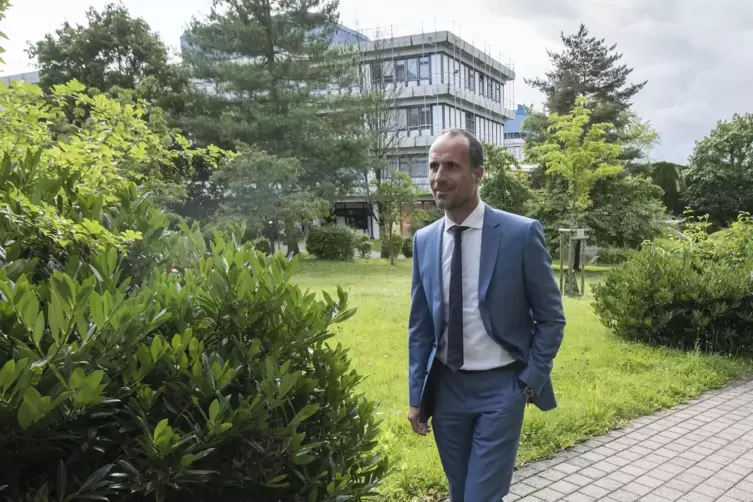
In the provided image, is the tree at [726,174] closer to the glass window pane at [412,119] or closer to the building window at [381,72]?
the glass window pane at [412,119]

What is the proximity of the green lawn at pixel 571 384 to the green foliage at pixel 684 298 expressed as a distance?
43 cm

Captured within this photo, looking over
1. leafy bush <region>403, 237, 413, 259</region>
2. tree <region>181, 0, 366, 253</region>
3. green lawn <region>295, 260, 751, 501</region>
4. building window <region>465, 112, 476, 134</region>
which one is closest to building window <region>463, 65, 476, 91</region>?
building window <region>465, 112, 476, 134</region>

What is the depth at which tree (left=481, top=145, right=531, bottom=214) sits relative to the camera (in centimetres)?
2597

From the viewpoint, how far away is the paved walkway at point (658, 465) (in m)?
4.02

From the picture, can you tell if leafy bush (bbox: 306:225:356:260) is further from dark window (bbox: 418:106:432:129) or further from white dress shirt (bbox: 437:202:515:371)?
white dress shirt (bbox: 437:202:515:371)

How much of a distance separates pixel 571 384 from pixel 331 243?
22.7m

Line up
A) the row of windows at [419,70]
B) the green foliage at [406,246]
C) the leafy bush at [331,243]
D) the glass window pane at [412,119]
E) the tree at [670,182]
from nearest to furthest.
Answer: the leafy bush at [331,243], the green foliage at [406,246], the tree at [670,182], the row of windows at [419,70], the glass window pane at [412,119]

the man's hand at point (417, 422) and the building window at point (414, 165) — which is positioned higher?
the building window at point (414, 165)

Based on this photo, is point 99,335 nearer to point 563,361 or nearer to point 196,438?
point 196,438

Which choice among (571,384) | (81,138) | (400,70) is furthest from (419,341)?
(400,70)

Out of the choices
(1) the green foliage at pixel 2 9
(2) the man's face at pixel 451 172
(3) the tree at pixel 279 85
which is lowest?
(2) the man's face at pixel 451 172

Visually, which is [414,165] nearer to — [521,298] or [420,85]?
[420,85]

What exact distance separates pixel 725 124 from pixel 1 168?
149ft

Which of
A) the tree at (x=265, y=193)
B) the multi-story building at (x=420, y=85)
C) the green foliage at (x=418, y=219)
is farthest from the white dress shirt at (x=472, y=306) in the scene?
the multi-story building at (x=420, y=85)
